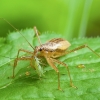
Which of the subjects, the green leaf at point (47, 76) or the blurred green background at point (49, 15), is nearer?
the green leaf at point (47, 76)

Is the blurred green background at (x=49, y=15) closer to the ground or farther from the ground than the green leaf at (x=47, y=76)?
farther from the ground

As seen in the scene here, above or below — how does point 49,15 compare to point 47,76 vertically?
above

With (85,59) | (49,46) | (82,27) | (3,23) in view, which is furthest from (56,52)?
(3,23)

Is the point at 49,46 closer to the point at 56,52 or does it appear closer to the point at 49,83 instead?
the point at 56,52

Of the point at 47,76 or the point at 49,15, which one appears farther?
the point at 49,15

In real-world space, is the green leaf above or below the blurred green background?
below
